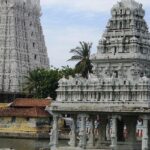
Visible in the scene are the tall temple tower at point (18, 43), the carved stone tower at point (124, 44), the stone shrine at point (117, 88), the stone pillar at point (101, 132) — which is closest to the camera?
the stone shrine at point (117, 88)

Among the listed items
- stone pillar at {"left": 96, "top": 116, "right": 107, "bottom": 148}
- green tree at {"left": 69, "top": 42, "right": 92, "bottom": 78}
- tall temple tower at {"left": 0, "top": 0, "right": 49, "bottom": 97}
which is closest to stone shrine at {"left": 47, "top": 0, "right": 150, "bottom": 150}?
stone pillar at {"left": 96, "top": 116, "right": 107, "bottom": 148}

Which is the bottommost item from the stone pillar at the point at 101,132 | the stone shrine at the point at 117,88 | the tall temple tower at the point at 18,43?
the stone pillar at the point at 101,132

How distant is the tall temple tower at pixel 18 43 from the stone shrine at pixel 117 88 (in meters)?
47.2

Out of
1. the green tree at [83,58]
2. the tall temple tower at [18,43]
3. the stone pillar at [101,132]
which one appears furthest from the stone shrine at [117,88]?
the tall temple tower at [18,43]

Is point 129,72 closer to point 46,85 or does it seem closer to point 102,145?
point 102,145

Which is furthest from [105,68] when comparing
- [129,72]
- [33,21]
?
[33,21]

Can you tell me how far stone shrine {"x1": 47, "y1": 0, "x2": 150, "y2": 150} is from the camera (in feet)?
132

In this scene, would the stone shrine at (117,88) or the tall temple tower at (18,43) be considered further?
the tall temple tower at (18,43)

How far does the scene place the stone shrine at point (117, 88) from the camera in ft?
132

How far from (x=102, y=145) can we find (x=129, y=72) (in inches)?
225

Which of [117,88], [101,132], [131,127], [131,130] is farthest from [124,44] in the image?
[101,132]

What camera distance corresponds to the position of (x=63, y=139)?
63.3m

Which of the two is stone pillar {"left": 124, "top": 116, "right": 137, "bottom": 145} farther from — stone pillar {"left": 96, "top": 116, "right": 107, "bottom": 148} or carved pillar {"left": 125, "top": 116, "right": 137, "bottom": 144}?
stone pillar {"left": 96, "top": 116, "right": 107, "bottom": 148}

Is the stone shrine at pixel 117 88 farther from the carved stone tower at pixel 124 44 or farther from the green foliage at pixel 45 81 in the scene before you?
the green foliage at pixel 45 81
